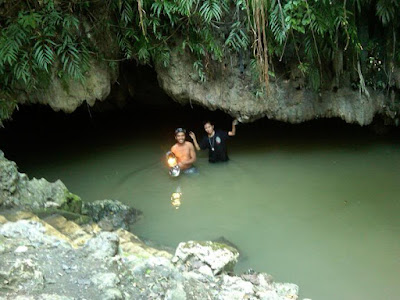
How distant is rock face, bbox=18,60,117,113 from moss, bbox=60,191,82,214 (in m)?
2.13

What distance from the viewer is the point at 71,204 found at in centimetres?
510

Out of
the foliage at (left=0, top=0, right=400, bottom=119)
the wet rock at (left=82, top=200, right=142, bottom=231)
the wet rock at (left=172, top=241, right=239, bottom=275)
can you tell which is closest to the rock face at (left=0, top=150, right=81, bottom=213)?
the wet rock at (left=82, top=200, right=142, bottom=231)

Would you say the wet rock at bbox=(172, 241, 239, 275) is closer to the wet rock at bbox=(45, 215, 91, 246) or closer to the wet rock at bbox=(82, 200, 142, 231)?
the wet rock at bbox=(45, 215, 91, 246)

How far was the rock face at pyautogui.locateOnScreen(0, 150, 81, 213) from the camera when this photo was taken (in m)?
4.65

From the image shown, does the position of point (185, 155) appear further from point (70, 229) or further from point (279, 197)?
point (70, 229)

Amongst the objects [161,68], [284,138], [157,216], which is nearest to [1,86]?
[161,68]

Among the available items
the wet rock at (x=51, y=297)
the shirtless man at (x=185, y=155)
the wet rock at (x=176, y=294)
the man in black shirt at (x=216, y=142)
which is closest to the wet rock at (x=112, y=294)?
the wet rock at (x=51, y=297)

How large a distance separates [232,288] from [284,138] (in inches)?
221

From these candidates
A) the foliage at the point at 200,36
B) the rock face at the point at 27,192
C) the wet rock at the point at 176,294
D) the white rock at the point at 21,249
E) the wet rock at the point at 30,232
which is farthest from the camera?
the foliage at the point at 200,36

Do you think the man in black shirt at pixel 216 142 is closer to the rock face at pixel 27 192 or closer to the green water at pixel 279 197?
the green water at pixel 279 197

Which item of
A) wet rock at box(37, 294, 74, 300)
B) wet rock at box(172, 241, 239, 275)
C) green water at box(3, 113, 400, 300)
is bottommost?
green water at box(3, 113, 400, 300)

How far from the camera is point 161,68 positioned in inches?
272

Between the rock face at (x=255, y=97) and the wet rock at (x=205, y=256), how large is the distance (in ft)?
11.9

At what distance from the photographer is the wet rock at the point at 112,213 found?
5.41 metres
